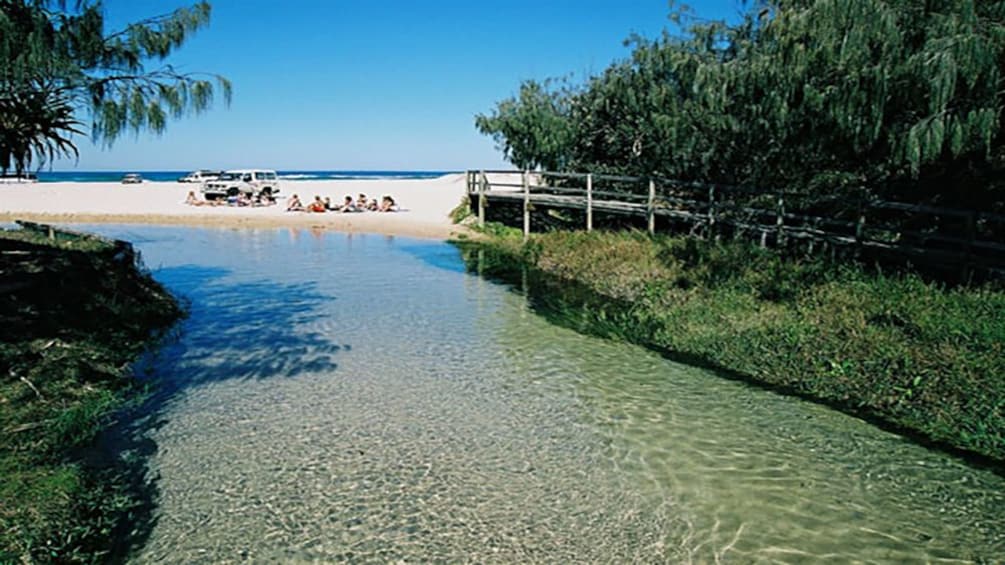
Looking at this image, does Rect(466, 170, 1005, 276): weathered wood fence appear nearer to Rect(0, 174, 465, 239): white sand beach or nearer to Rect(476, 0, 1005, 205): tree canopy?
Rect(476, 0, 1005, 205): tree canopy

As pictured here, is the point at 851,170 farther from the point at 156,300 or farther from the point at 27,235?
the point at 27,235

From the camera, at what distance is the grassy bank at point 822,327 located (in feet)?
22.1

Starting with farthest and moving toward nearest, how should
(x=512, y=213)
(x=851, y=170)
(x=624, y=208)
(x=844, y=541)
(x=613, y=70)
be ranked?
(x=512, y=213) < (x=613, y=70) < (x=624, y=208) < (x=851, y=170) < (x=844, y=541)

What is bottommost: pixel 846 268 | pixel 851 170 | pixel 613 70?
pixel 846 268

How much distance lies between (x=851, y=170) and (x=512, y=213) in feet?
45.2

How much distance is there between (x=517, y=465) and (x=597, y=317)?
594cm

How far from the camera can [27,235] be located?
15.7 m

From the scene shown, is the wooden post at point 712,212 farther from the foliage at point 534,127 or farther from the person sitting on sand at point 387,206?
the person sitting on sand at point 387,206

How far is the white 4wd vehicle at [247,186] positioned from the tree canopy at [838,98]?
2413cm

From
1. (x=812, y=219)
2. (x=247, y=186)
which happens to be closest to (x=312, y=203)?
(x=247, y=186)

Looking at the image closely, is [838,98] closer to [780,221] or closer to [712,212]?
[780,221]

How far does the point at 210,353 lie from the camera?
9.36 meters

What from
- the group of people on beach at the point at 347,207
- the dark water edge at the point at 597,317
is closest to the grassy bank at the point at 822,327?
the dark water edge at the point at 597,317

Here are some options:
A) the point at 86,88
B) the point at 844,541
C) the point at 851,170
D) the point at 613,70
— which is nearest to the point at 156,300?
the point at 86,88
